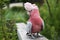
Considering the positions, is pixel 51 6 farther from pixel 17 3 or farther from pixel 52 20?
pixel 17 3

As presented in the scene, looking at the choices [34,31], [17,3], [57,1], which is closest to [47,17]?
[57,1]

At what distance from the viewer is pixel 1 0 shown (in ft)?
8.66

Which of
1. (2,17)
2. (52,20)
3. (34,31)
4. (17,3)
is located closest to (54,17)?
(52,20)

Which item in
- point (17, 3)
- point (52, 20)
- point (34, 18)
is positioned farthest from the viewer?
point (17, 3)

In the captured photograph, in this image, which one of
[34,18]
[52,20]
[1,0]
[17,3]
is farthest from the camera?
[17,3]

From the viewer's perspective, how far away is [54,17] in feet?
14.0

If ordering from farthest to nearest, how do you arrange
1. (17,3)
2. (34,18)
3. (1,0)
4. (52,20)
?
(17,3) < (52,20) < (34,18) < (1,0)

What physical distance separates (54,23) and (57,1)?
45 cm

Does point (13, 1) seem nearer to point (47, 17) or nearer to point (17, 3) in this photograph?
point (17, 3)

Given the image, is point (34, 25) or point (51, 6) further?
point (51, 6)

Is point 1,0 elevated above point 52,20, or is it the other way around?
point 1,0

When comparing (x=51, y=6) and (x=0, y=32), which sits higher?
(x=51, y=6)

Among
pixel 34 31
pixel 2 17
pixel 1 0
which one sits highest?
pixel 1 0

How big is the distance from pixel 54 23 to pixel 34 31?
1329 millimetres
